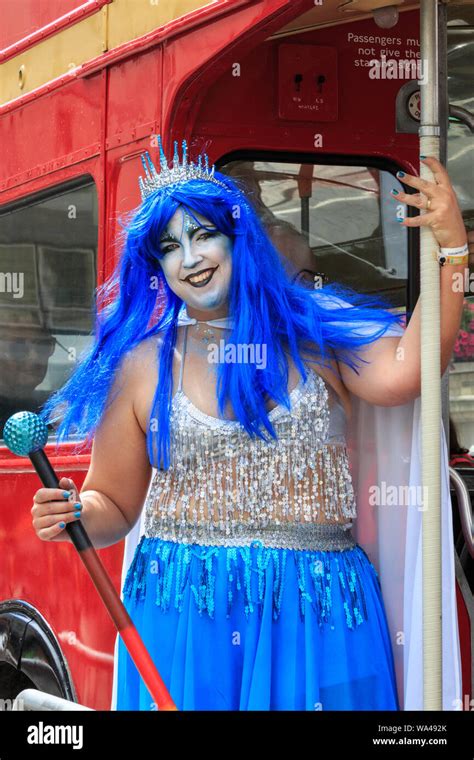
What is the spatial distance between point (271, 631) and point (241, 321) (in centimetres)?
64

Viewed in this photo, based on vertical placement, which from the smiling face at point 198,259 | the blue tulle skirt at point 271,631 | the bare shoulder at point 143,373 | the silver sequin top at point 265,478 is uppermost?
the smiling face at point 198,259

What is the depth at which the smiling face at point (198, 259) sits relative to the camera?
2.50 meters

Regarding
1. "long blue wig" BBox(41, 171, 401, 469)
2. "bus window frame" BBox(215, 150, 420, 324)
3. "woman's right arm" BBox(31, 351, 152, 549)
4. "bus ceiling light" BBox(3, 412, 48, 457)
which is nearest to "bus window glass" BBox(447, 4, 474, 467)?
"bus window frame" BBox(215, 150, 420, 324)

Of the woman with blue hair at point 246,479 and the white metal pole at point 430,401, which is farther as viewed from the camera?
the woman with blue hair at point 246,479

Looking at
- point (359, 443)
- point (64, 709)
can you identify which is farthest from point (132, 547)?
point (359, 443)

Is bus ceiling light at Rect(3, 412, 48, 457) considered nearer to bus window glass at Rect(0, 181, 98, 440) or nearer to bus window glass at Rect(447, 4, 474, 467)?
bus window glass at Rect(0, 181, 98, 440)

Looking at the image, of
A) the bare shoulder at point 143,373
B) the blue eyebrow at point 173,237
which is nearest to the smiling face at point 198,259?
the blue eyebrow at point 173,237

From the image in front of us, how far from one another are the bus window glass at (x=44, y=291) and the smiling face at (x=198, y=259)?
100 cm

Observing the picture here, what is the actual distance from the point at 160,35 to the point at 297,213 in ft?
2.02

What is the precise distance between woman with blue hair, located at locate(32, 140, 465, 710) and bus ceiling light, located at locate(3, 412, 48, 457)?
0.39 ft

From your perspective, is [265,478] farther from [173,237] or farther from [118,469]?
[173,237]

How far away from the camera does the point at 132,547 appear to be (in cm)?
283

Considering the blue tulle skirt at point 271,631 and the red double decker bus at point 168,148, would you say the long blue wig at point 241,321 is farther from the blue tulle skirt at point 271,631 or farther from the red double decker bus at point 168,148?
the red double decker bus at point 168,148

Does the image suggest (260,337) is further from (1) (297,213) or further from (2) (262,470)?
(1) (297,213)
